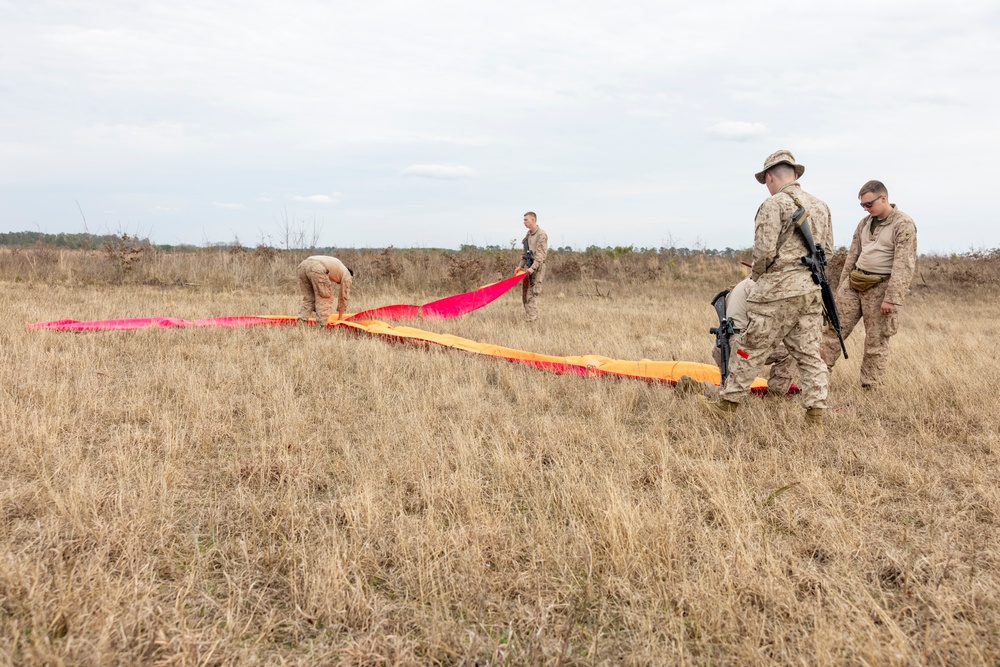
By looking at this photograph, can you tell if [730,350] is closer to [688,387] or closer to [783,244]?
[688,387]

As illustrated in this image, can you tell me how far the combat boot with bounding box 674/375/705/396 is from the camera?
17.6 feet

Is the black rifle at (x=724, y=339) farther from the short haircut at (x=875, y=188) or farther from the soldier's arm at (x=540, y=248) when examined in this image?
the soldier's arm at (x=540, y=248)

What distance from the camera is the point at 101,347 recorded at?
271 inches

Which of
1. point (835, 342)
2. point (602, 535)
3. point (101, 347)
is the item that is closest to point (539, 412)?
point (602, 535)

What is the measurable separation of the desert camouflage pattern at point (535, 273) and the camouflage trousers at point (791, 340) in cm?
585

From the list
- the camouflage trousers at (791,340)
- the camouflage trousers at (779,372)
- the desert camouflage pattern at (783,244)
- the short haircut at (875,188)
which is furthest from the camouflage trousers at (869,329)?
the desert camouflage pattern at (783,244)

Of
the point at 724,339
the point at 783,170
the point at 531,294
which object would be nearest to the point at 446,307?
the point at 531,294

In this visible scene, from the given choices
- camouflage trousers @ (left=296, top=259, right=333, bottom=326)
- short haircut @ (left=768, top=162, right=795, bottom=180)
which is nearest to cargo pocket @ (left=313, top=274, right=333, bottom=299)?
camouflage trousers @ (left=296, top=259, right=333, bottom=326)

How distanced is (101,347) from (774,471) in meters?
6.87

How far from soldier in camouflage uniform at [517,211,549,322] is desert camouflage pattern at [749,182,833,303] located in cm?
591

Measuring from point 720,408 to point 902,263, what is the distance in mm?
2149

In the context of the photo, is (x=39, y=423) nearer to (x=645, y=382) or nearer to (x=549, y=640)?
(x=549, y=640)

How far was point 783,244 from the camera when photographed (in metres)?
4.45

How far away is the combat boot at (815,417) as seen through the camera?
4.52 metres
